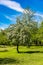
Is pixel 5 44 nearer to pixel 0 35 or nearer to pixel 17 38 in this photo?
pixel 0 35

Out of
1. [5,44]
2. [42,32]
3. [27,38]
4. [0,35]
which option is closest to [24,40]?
[27,38]

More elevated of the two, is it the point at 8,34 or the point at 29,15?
the point at 29,15

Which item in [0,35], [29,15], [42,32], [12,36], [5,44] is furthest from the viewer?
[5,44]

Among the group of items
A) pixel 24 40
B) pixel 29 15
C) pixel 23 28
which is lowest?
pixel 24 40

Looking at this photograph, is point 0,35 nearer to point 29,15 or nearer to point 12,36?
point 29,15

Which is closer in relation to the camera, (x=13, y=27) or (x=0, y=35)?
(x=13, y=27)

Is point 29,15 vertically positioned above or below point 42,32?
above

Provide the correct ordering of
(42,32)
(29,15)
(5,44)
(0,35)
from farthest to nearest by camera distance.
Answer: (5,44), (0,35), (29,15), (42,32)

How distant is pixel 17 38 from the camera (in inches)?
1686

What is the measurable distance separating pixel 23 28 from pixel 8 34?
3.75 metres

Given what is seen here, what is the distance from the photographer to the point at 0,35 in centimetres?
7494

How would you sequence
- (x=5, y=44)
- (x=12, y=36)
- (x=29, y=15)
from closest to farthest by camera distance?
(x=12, y=36)
(x=29, y=15)
(x=5, y=44)

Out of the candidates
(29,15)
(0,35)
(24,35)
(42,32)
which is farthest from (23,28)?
(0,35)

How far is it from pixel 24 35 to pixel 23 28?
64.5 inches
